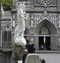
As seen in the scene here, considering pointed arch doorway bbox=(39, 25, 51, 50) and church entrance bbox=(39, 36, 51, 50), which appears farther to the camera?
church entrance bbox=(39, 36, 51, 50)

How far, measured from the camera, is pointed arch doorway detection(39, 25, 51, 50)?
5050cm

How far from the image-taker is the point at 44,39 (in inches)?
1988

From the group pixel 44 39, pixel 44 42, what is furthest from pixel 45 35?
pixel 44 42

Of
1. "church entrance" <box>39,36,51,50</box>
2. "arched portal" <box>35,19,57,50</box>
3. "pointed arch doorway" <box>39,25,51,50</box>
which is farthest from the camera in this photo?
"church entrance" <box>39,36,51,50</box>

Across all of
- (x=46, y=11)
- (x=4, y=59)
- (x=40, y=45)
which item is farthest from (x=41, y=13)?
(x=4, y=59)

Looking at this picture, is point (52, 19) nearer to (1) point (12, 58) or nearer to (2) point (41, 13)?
(2) point (41, 13)

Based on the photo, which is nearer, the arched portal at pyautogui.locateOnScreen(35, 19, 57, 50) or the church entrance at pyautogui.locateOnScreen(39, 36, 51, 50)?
the arched portal at pyautogui.locateOnScreen(35, 19, 57, 50)

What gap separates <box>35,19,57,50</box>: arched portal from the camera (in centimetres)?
5034

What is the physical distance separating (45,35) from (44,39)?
59 centimetres

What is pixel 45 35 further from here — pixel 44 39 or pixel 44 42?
pixel 44 42

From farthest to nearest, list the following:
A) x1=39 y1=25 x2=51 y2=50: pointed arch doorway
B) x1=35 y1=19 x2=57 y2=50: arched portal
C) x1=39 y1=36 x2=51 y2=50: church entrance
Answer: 1. x1=39 y1=36 x2=51 y2=50: church entrance
2. x1=39 y1=25 x2=51 y2=50: pointed arch doorway
3. x1=35 y1=19 x2=57 y2=50: arched portal

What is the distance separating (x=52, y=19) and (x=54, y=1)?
2.75m

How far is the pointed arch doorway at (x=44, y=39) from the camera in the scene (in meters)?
50.5

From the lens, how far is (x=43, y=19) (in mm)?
51094
